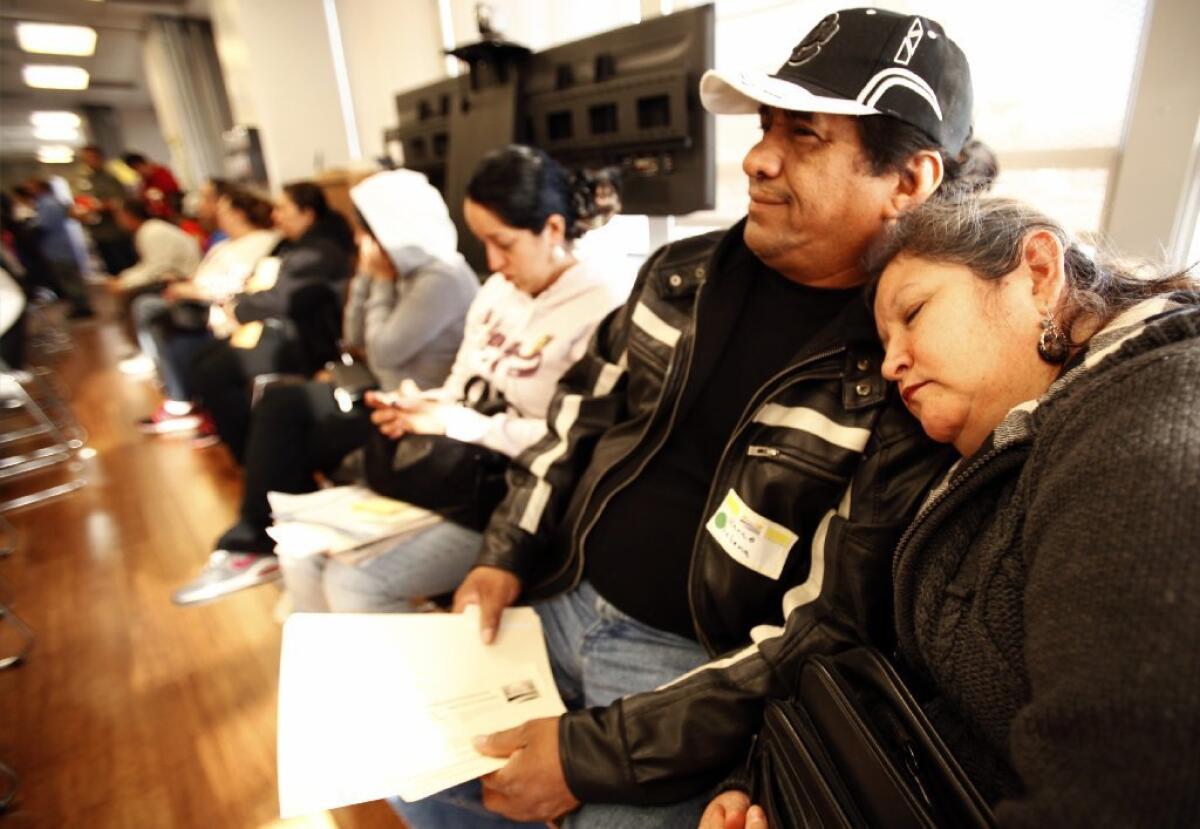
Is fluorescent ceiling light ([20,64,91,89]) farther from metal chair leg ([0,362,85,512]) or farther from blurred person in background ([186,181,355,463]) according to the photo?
blurred person in background ([186,181,355,463])

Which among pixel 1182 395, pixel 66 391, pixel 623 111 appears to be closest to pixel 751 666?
pixel 1182 395

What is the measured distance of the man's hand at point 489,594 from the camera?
1046 mm

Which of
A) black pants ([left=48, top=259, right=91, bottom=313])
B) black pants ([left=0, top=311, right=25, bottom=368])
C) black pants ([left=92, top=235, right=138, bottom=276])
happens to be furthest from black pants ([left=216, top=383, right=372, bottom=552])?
black pants ([left=48, top=259, right=91, bottom=313])

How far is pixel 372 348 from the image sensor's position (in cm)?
205

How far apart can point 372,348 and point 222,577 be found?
34.3 inches

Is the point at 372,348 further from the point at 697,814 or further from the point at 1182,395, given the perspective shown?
the point at 1182,395

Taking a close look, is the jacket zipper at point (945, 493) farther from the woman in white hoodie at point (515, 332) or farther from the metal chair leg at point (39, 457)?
the metal chair leg at point (39, 457)

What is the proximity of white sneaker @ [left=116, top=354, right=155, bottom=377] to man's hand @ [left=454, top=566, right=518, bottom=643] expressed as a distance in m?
4.69

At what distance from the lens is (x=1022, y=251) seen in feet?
2.04

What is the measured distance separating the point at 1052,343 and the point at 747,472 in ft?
1.34

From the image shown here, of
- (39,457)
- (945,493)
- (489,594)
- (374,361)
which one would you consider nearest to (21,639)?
(374,361)

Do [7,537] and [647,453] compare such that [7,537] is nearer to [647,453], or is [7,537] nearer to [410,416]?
[410,416]

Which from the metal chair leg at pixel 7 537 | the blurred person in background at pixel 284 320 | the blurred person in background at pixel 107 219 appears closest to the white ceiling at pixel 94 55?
the blurred person in background at pixel 107 219

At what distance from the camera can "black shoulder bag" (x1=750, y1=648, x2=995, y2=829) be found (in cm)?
50
